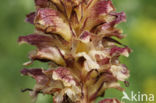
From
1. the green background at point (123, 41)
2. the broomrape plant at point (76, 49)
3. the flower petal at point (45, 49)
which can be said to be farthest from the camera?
the green background at point (123, 41)

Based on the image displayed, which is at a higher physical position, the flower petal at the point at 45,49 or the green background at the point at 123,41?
the flower petal at the point at 45,49

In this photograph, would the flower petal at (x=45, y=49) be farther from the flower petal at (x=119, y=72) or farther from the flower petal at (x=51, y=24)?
the flower petal at (x=119, y=72)

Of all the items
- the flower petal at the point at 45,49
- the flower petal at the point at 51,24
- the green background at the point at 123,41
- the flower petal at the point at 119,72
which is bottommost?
the green background at the point at 123,41

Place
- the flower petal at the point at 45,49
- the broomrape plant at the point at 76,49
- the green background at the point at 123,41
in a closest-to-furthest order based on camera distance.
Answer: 1. the broomrape plant at the point at 76,49
2. the flower petal at the point at 45,49
3. the green background at the point at 123,41

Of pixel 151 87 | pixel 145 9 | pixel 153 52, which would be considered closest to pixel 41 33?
pixel 151 87

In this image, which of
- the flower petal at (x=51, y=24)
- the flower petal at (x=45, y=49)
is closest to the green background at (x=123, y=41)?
the flower petal at (x=45, y=49)

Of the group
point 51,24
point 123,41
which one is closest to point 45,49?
point 51,24

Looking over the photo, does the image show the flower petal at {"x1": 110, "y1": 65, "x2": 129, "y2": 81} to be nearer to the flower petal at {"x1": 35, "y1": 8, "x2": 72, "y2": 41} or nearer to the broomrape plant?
the broomrape plant
